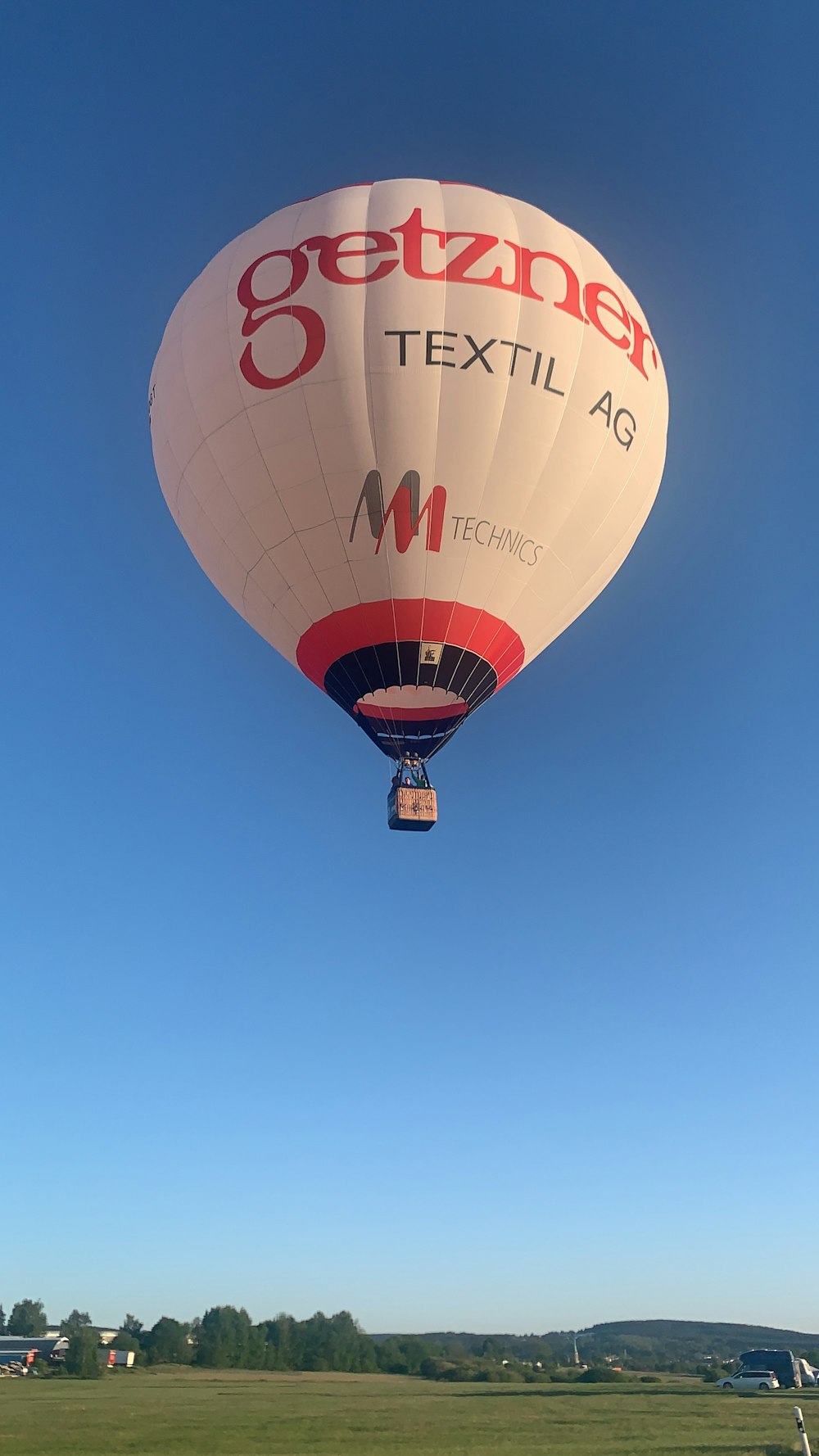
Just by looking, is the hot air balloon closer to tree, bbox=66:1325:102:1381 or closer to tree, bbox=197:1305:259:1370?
tree, bbox=66:1325:102:1381

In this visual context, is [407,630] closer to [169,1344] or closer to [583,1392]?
[583,1392]

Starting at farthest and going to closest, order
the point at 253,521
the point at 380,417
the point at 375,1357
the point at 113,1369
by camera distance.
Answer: the point at 375,1357 → the point at 113,1369 → the point at 253,521 → the point at 380,417

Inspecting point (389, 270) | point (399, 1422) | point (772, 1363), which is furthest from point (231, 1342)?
point (389, 270)

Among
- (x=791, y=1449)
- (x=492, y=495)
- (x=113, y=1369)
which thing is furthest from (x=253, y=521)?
(x=113, y=1369)

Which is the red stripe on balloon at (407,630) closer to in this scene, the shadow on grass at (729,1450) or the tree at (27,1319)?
the shadow on grass at (729,1450)

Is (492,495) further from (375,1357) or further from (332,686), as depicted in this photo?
(375,1357)

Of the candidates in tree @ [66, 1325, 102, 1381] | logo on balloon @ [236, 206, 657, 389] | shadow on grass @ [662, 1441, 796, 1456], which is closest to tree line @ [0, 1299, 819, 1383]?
tree @ [66, 1325, 102, 1381]

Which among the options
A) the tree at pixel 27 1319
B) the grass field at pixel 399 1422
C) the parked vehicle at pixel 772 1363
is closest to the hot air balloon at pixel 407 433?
the grass field at pixel 399 1422
